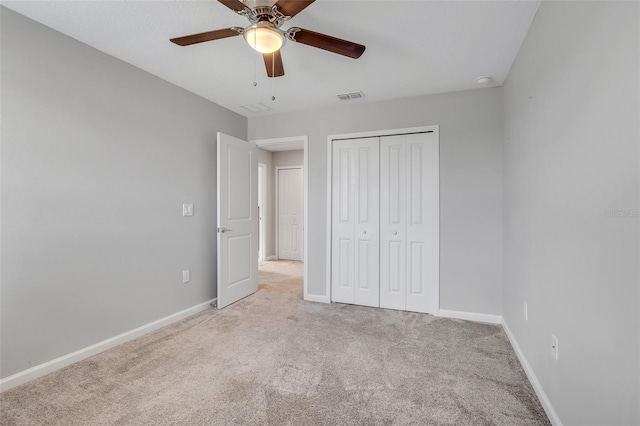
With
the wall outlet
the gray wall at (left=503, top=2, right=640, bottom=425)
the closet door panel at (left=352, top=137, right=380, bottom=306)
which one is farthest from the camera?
the closet door panel at (left=352, top=137, right=380, bottom=306)

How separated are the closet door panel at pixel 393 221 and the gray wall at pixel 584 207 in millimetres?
1388

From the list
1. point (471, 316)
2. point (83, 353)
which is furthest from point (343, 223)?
point (83, 353)

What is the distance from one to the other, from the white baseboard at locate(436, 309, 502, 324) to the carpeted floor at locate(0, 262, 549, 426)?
92 millimetres

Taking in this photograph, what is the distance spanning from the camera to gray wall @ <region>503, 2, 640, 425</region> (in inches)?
39.6

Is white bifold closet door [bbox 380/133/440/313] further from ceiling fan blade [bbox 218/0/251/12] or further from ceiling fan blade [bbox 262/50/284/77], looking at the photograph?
ceiling fan blade [bbox 218/0/251/12]

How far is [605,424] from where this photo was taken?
1.13 meters

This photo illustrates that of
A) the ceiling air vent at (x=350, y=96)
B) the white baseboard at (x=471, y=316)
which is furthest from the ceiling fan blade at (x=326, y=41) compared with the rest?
the white baseboard at (x=471, y=316)

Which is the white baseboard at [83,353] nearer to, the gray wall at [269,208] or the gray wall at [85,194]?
the gray wall at [85,194]

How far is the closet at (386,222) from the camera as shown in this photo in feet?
10.9

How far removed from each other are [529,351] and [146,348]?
2.94 m

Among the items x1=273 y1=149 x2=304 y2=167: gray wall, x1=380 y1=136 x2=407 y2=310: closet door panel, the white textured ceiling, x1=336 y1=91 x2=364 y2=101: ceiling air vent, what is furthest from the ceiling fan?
x1=273 y1=149 x2=304 y2=167: gray wall

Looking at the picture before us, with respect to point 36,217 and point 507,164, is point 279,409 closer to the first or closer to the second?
point 36,217

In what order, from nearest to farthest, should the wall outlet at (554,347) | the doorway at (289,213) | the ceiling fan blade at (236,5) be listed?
the ceiling fan blade at (236,5) → the wall outlet at (554,347) → the doorway at (289,213)

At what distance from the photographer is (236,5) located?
1526 millimetres
